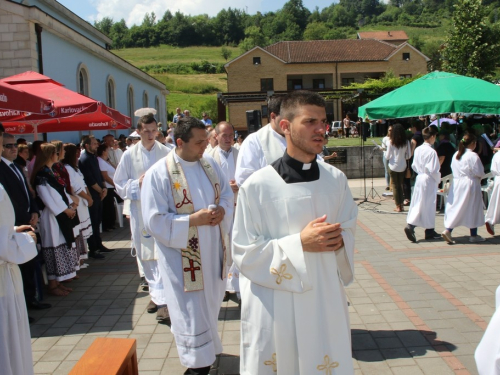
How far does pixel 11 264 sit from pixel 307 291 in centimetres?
209

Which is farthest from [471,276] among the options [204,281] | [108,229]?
[108,229]

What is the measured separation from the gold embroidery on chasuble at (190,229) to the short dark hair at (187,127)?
0.20 m

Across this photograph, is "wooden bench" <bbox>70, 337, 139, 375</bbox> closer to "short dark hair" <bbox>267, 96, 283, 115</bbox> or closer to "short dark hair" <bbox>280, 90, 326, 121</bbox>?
"short dark hair" <bbox>280, 90, 326, 121</bbox>

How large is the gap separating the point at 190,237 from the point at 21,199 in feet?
8.17

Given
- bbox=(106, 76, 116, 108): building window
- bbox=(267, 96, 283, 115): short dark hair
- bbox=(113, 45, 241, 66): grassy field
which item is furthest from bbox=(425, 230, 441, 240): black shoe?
bbox=(113, 45, 241, 66): grassy field

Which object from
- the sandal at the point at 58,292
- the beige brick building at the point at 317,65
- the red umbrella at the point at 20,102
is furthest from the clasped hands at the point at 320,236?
the beige brick building at the point at 317,65

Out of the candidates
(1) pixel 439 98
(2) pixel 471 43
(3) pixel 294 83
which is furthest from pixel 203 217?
(3) pixel 294 83

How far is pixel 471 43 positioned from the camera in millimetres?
31031

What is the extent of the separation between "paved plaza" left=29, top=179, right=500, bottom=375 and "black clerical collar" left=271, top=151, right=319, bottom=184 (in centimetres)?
214

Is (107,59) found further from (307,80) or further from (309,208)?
(307,80)

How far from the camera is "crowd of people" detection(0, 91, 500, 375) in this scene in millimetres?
2793

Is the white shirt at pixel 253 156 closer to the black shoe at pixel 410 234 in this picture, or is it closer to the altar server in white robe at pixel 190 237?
the altar server in white robe at pixel 190 237

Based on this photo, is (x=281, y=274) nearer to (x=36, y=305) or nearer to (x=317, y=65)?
(x=36, y=305)

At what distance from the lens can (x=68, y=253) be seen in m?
6.81
